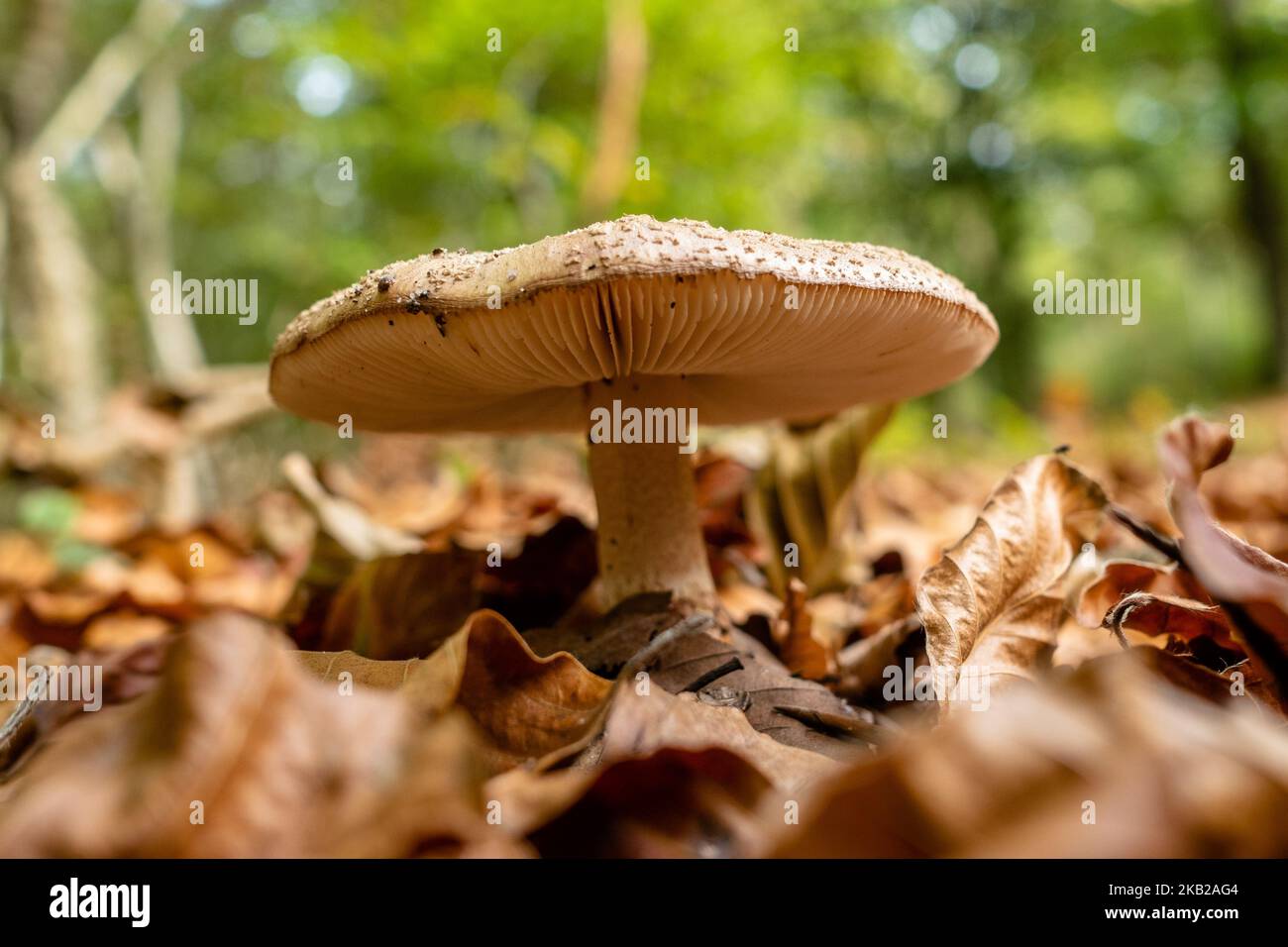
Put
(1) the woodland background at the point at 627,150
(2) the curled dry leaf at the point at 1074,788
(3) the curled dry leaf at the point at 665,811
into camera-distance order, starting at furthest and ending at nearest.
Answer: (1) the woodland background at the point at 627,150, (3) the curled dry leaf at the point at 665,811, (2) the curled dry leaf at the point at 1074,788

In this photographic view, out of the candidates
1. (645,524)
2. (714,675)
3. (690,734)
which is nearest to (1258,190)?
(645,524)

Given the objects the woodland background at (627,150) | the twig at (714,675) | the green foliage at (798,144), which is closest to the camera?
the twig at (714,675)

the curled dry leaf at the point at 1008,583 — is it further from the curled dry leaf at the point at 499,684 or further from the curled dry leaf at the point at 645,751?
the curled dry leaf at the point at 499,684

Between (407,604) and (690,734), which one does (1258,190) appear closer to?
(407,604)

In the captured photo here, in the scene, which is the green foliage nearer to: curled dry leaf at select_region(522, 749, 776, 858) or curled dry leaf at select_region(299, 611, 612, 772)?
curled dry leaf at select_region(299, 611, 612, 772)

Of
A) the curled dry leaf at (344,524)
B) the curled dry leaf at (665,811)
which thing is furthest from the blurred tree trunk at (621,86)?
the curled dry leaf at (665,811)

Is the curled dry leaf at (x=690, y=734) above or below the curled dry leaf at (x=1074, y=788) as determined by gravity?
below

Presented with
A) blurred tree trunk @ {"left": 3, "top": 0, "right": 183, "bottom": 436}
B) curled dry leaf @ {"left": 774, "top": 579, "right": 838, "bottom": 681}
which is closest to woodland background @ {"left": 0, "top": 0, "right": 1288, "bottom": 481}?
blurred tree trunk @ {"left": 3, "top": 0, "right": 183, "bottom": 436}
